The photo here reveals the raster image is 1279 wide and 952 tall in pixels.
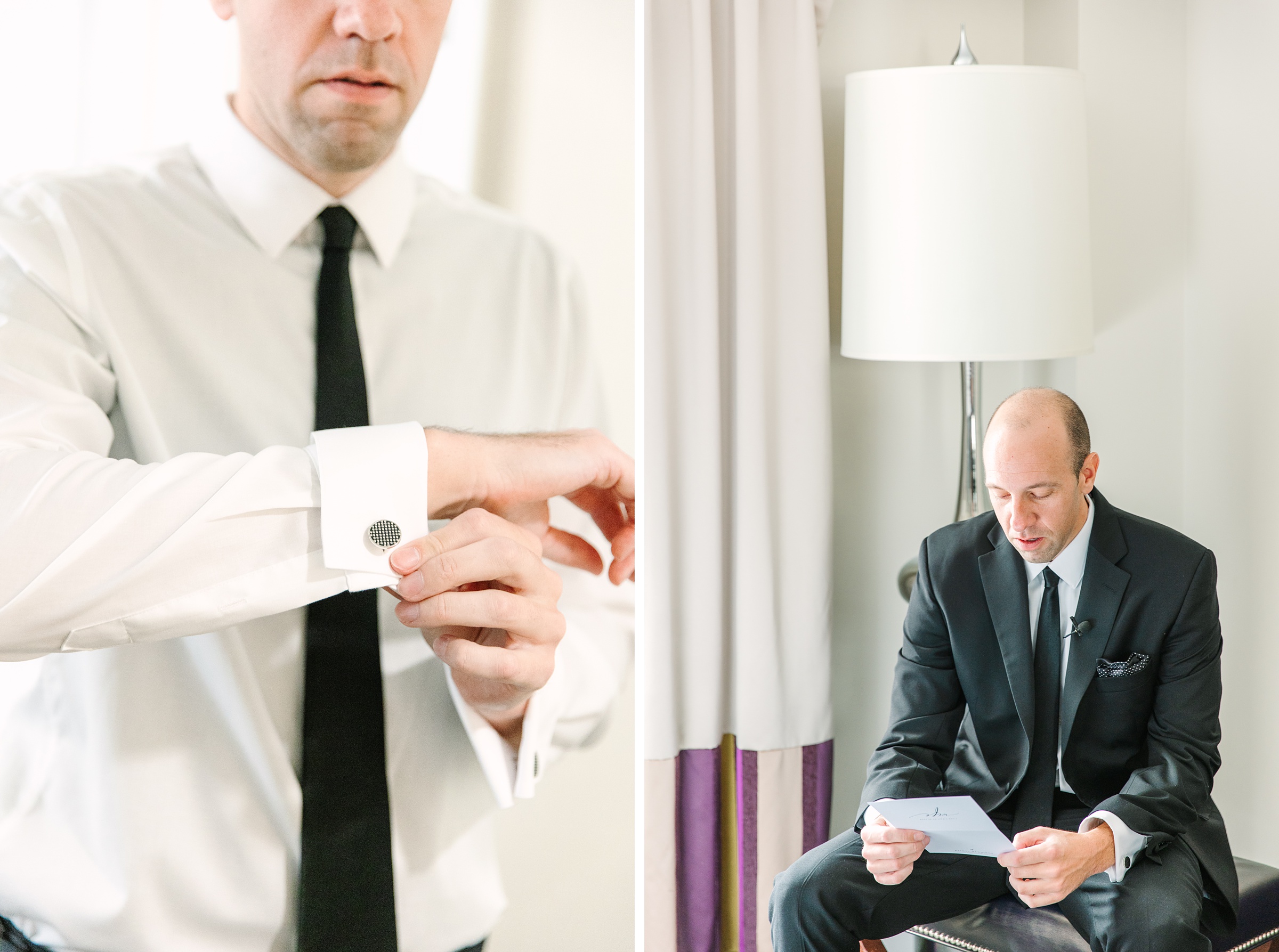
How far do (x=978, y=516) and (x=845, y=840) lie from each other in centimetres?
65

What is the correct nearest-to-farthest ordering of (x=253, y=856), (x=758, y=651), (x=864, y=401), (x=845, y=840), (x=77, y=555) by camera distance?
1. (x=77, y=555)
2. (x=253, y=856)
3. (x=845, y=840)
4. (x=758, y=651)
5. (x=864, y=401)

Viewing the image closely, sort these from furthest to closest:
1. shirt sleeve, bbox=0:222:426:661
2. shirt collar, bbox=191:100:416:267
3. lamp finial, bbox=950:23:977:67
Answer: lamp finial, bbox=950:23:977:67 < shirt collar, bbox=191:100:416:267 < shirt sleeve, bbox=0:222:426:661

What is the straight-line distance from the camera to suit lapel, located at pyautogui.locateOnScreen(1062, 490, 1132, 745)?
177 centimetres

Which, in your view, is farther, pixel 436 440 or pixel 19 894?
pixel 436 440

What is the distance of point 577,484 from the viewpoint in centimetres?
121

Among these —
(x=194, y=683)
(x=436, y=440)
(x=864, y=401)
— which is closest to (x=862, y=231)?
(x=864, y=401)

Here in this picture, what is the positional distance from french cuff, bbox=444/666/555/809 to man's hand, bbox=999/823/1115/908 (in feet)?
2.58

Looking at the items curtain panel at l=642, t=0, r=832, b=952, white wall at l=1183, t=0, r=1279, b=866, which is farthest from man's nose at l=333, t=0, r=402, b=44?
white wall at l=1183, t=0, r=1279, b=866

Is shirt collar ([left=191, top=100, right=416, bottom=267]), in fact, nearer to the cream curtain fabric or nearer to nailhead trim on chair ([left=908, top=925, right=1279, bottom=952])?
the cream curtain fabric

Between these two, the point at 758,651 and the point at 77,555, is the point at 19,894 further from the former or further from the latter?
the point at 758,651

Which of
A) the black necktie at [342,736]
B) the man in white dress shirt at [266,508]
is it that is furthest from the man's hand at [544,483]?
the black necktie at [342,736]

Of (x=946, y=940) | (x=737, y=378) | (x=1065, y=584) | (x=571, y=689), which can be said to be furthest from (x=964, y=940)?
(x=737, y=378)

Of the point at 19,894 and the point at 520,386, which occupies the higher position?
the point at 520,386

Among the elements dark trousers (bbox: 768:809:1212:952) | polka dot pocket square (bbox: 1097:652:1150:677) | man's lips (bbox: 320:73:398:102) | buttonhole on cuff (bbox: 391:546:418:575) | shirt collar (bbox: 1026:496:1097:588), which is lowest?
dark trousers (bbox: 768:809:1212:952)
